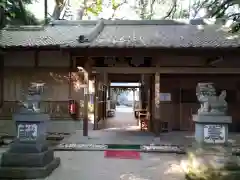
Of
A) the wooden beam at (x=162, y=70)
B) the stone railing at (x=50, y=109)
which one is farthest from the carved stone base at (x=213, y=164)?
the stone railing at (x=50, y=109)

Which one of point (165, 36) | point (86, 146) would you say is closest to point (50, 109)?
point (86, 146)

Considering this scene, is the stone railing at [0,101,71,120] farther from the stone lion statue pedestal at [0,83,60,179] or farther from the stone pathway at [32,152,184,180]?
the stone lion statue pedestal at [0,83,60,179]

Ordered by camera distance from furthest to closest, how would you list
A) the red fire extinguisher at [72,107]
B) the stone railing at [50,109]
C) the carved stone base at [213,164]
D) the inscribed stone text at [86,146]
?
the stone railing at [50,109] → the red fire extinguisher at [72,107] → the inscribed stone text at [86,146] → the carved stone base at [213,164]

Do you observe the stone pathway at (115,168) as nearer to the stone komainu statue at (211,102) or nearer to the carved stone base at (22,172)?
the carved stone base at (22,172)

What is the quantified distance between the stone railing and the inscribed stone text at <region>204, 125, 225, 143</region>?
6819 millimetres

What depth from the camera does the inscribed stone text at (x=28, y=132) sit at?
6469mm

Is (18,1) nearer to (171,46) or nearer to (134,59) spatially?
(134,59)

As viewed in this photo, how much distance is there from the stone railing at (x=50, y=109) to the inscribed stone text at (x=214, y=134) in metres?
6.82

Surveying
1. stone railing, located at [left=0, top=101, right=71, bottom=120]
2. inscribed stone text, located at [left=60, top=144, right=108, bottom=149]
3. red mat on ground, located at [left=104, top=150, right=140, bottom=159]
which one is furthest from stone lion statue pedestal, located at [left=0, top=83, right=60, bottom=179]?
stone railing, located at [left=0, top=101, right=71, bottom=120]

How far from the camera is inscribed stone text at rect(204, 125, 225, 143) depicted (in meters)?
6.00

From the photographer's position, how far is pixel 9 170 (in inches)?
240

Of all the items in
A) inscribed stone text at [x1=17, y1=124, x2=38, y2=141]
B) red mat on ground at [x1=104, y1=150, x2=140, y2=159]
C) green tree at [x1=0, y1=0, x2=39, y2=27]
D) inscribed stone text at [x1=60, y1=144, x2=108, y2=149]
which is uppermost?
green tree at [x1=0, y1=0, x2=39, y2=27]

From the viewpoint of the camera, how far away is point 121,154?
8422mm

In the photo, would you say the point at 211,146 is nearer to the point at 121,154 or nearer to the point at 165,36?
the point at 121,154
